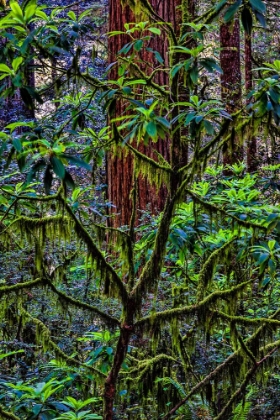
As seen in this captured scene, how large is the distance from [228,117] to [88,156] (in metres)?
0.98

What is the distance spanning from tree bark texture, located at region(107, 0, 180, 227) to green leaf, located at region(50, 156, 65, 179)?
12.1 ft

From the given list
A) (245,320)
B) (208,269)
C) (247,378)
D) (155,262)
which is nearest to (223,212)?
(208,269)

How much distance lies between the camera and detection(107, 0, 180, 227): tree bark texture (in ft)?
19.1

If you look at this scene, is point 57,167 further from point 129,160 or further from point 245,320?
point 129,160

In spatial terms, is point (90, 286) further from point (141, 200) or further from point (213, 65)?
point (213, 65)

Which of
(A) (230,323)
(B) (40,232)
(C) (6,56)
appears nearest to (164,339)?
(A) (230,323)

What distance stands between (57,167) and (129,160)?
4.16 meters

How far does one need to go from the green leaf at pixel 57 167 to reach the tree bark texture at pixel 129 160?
12.1ft

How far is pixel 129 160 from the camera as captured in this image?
6117 millimetres

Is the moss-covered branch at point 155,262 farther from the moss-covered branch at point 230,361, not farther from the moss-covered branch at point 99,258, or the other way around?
the moss-covered branch at point 230,361

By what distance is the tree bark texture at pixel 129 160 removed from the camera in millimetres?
5824

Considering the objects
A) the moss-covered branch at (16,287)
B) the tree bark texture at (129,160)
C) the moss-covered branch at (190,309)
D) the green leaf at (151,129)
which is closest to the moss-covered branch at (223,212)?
the moss-covered branch at (190,309)

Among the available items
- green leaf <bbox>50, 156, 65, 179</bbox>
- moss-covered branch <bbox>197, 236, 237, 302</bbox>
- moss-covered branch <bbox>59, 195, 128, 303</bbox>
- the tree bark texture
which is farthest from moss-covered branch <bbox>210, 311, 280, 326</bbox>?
the tree bark texture

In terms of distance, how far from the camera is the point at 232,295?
3322 mm
